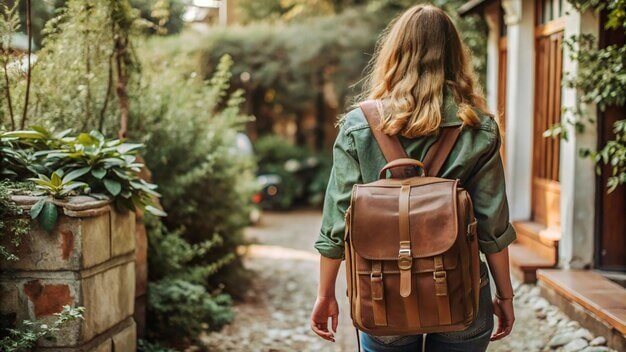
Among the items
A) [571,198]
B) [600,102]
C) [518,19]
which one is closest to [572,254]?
[571,198]

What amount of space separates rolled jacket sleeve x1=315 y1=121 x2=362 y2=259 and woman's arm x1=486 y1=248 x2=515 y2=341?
0.48 m

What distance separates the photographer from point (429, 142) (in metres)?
2.25

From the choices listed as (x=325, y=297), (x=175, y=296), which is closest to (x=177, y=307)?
(x=175, y=296)

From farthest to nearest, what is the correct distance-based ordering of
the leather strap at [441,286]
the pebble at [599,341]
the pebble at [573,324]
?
the pebble at [573,324], the pebble at [599,341], the leather strap at [441,286]

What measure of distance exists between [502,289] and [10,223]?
6.75 feet

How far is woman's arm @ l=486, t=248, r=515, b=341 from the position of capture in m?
2.34

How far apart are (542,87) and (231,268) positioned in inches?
136

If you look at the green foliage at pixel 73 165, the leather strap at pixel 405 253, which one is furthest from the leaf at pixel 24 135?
the leather strap at pixel 405 253

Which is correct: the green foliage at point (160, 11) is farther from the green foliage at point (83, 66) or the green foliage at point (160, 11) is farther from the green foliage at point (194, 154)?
the green foliage at point (83, 66)

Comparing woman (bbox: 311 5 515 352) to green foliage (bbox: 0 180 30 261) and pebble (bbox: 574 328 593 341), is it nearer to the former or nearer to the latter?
green foliage (bbox: 0 180 30 261)

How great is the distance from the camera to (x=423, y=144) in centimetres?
226

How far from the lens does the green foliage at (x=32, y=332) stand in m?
2.99

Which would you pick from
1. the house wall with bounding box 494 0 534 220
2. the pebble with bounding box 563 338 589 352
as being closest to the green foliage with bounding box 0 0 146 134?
the pebble with bounding box 563 338 589 352

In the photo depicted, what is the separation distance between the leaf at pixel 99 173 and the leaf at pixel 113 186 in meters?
0.04
